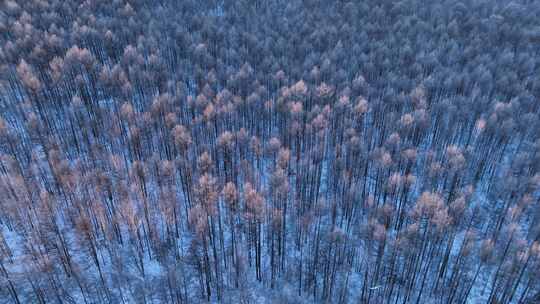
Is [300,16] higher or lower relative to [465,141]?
higher

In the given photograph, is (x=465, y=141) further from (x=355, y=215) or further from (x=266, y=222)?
(x=266, y=222)

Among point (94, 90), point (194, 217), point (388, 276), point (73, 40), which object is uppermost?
point (73, 40)

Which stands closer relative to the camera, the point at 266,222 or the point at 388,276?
the point at 388,276

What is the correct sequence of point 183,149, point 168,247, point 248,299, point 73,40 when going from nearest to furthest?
point 248,299
point 168,247
point 183,149
point 73,40

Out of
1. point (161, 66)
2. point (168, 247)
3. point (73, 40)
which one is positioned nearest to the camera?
point (168, 247)

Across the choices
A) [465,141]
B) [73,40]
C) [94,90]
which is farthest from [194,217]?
[73,40]

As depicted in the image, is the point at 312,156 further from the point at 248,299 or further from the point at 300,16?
the point at 300,16
